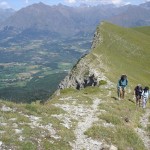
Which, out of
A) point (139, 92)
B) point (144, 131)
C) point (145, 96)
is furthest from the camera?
point (139, 92)

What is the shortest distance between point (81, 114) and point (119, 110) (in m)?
5.33

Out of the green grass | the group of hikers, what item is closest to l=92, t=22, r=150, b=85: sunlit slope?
the group of hikers

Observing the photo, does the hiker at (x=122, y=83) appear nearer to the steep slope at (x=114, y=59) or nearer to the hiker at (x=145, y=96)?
the hiker at (x=145, y=96)

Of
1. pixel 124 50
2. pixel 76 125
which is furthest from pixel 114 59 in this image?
pixel 76 125

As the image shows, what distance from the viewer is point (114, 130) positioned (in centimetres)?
2888

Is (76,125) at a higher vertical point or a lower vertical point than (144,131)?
higher

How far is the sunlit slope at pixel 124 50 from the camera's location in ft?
298

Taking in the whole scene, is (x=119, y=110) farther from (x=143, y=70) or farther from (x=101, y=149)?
(x=143, y=70)

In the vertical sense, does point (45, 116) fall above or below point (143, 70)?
above

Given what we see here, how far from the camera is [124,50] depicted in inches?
4631

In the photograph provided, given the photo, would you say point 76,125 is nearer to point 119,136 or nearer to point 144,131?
point 119,136

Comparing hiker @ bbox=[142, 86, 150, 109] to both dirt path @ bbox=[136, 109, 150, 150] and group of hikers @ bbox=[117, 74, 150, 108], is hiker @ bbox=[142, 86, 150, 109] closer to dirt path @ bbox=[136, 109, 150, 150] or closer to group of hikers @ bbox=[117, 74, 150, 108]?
group of hikers @ bbox=[117, 74, 150, 108]

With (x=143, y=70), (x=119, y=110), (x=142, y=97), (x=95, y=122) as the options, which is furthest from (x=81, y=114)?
(x=143, y=70)

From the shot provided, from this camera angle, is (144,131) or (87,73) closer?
(144,131)
